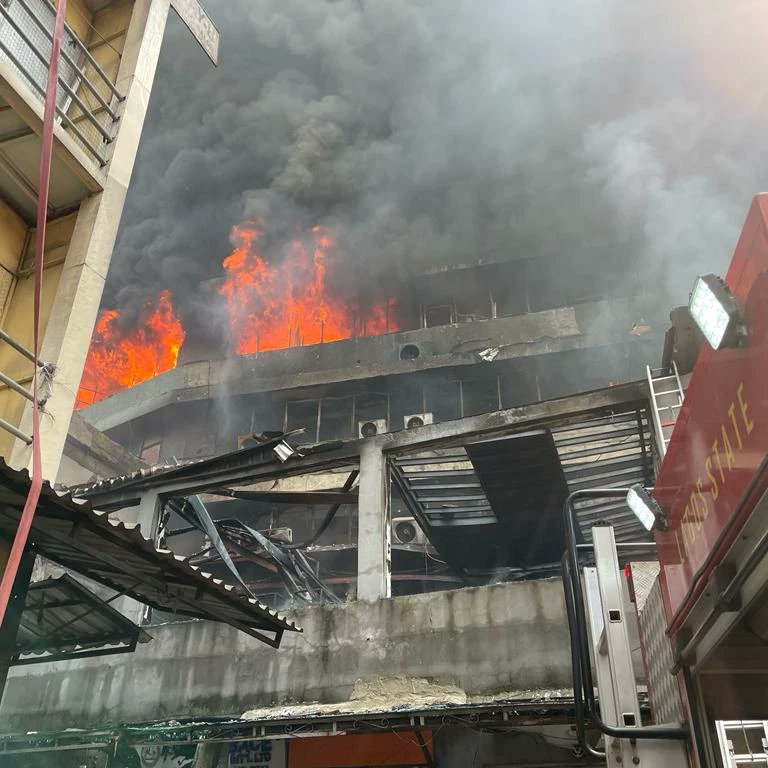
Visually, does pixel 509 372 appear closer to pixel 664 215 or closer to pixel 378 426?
pixel 378 426

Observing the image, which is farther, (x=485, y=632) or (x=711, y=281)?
(x=485, y=632)

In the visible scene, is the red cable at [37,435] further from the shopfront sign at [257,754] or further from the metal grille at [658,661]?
the shopfront sign at [257,754]

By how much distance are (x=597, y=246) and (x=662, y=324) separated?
642cm

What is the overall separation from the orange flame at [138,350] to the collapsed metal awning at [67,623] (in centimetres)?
2988

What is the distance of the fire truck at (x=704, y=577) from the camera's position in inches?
83.7

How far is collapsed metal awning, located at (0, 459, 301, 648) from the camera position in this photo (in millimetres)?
5145

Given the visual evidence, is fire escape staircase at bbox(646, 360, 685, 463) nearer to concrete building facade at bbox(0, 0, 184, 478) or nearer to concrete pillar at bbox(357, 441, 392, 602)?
concrete pillar at bbox(357, 441, 392, 602)

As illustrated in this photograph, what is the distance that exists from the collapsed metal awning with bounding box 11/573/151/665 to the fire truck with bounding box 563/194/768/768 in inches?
213

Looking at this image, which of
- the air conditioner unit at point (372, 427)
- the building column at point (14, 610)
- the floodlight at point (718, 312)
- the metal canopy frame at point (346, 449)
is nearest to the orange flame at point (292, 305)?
the air conditioner unit at point (372, 427)

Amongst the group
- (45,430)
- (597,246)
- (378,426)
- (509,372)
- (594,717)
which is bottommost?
(594,717)

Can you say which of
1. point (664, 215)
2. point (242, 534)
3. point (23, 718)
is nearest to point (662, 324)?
point (664, 215)

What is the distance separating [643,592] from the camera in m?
4.19

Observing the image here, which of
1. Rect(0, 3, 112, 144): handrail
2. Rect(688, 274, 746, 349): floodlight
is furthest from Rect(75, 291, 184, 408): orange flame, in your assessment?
Rect(688, 274, 746, 349): floodlight

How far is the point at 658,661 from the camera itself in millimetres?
3221
